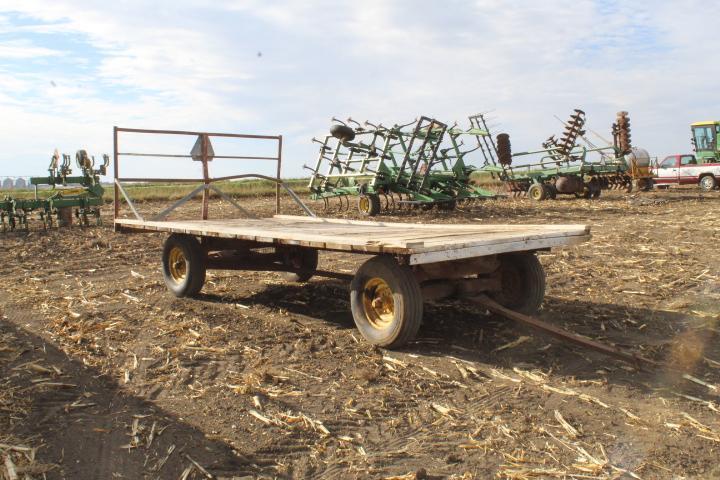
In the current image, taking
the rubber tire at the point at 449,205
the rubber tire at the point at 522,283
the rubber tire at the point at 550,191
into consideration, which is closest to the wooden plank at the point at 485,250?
the rubber tire at the point at 522,283

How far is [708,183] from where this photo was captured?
26969 millimetres

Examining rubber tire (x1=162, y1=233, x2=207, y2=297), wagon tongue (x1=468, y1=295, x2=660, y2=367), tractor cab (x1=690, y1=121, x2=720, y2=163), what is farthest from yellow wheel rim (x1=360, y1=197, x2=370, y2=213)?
tractor cab (x1=690, y1=121, x2=720, y2=163)

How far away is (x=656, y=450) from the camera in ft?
10.9

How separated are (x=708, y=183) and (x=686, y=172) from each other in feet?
3.90

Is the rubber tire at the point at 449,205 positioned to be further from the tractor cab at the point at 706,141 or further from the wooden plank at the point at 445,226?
the tractor cab at the point at 706,141

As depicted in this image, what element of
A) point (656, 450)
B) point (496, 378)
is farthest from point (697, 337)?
point (656, 450)

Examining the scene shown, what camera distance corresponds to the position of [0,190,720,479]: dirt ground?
3262mm

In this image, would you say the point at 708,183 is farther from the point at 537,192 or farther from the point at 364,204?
the point at 364,204

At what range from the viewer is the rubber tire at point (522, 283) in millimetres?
5812

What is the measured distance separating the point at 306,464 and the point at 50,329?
3519mm

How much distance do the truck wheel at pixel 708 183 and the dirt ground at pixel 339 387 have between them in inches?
869

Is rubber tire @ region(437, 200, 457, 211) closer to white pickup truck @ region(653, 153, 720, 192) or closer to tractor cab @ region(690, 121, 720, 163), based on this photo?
white pickup truck @ region(653, 153, 720, 192)

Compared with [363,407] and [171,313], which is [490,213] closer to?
[171,313]

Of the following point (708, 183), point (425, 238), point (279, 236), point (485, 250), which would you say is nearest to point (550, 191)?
point (708, 183)
